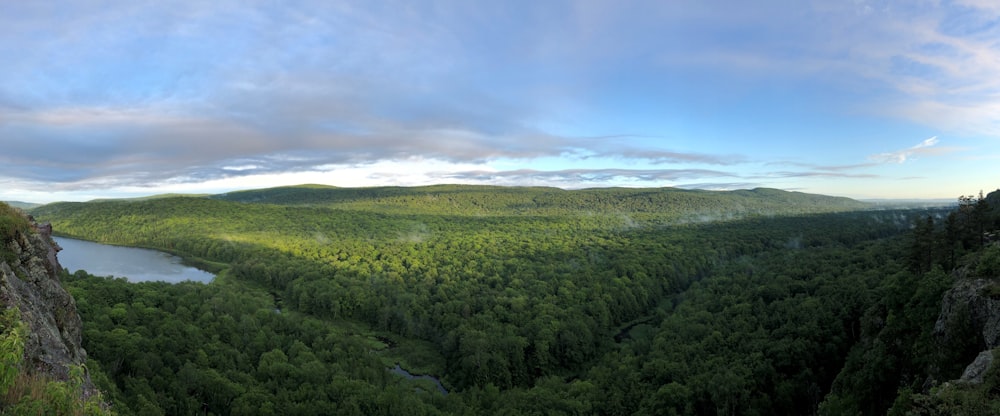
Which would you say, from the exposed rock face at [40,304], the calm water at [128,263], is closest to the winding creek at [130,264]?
the calm water at [128,263]

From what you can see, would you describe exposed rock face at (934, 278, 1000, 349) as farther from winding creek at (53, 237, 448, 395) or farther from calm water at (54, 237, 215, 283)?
calm water at (54, 237, 215, 283)

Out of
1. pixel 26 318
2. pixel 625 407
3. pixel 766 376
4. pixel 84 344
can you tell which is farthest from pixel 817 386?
pixel 84 344

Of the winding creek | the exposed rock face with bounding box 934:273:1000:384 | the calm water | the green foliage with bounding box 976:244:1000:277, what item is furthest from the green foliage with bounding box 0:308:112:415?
the calm water

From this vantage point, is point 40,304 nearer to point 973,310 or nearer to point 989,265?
point 973,310

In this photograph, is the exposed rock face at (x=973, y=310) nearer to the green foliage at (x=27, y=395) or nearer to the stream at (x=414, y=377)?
the green foliage at (x=27, y=395)

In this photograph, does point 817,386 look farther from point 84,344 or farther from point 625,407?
point 84,344

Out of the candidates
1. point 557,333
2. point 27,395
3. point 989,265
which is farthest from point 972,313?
point 557,333
